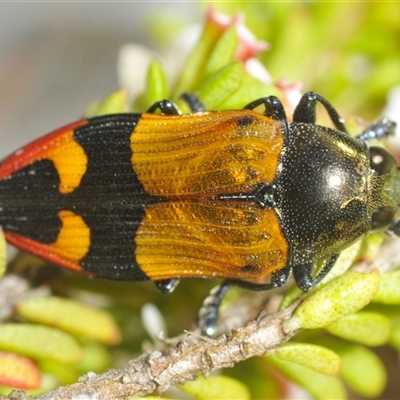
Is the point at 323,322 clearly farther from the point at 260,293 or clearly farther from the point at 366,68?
the point at 366,68

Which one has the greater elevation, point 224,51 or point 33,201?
point 224,51

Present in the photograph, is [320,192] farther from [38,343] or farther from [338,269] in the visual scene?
[38,343]

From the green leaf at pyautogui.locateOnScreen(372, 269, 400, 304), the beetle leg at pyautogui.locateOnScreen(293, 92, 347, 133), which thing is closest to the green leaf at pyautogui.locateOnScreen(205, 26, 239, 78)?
the beetle leg at pyautogui.locateOnScreen(293, 92, 347, 133)

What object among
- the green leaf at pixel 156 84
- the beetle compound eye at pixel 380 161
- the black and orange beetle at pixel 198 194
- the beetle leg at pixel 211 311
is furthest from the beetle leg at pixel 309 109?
the beetle leg at pixel 211 311

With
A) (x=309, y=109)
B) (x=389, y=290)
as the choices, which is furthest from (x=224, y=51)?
(x=389, y=290)

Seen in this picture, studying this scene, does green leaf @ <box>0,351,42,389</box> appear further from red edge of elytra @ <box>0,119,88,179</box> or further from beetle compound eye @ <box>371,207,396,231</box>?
beetle compound eye @ <box>371,207,396,231</box>

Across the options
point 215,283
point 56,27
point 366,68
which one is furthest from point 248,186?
point 56,27

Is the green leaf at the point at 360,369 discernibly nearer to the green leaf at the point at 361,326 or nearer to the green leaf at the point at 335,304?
the green leaf at the point at 361,326
